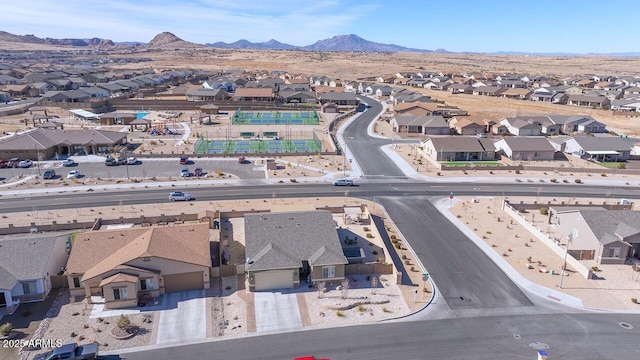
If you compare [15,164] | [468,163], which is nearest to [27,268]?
[15,164]

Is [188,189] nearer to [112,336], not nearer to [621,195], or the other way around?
[112,336]

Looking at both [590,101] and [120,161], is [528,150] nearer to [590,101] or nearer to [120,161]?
[120,161]

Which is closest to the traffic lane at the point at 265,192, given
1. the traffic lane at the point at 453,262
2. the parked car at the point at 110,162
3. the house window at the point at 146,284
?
the traffic lane at the point at 453,262

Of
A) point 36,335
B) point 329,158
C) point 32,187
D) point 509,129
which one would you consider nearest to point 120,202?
point 32,187

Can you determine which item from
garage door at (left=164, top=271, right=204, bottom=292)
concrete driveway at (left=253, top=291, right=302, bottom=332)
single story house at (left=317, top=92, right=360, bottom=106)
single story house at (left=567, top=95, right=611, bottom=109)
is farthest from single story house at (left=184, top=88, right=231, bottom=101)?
single story house at (left=567, top=95, right=611, bottom=109)

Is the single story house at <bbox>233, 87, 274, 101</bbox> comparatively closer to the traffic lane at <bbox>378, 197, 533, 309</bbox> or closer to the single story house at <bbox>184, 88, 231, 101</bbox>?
the single story house at <bbox>184, 88, 231, 101</bbox>
